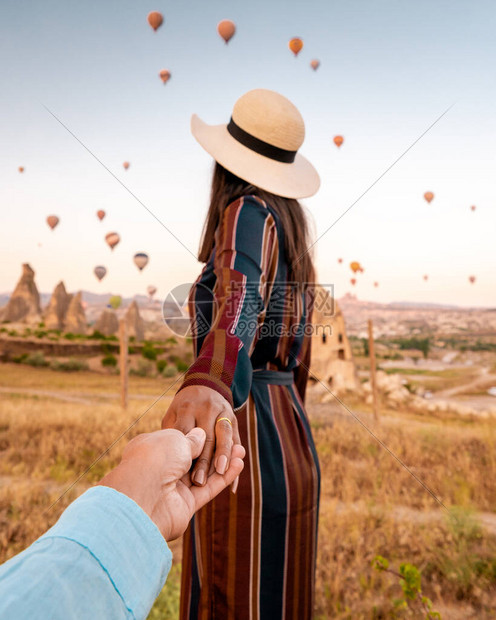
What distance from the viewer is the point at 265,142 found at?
1.67 meters

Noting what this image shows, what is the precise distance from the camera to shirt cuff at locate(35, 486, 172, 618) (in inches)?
20.0

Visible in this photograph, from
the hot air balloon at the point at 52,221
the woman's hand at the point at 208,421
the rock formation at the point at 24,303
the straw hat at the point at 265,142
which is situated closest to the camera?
the woman's hand at the point at 208,421

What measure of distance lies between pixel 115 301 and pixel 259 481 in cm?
3181

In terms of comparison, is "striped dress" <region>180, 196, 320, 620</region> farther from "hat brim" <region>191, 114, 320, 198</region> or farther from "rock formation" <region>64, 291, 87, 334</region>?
"rock formation" <region>64, 291, 87, 334</region>

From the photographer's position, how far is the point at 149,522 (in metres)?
0.59

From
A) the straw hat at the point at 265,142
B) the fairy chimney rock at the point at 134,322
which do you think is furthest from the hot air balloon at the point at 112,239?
the straw hat at the point at 265,142

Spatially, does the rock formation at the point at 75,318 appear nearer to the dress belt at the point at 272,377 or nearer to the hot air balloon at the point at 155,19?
the hot air balloon at the point at 155,19

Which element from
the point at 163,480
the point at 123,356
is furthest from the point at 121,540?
the point at 123,356

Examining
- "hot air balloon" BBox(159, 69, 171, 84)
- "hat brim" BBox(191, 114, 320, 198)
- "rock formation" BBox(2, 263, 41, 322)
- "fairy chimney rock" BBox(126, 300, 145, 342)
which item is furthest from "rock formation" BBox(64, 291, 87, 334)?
"hat brim" BBox(191, 114, 320, 198)

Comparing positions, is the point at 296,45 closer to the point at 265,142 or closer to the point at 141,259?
the point at 141,259

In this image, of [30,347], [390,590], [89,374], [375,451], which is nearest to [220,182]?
[390,590]

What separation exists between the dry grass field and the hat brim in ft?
4.66

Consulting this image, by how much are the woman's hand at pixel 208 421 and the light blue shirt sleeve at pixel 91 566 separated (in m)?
0.29

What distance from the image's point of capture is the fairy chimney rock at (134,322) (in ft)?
129
